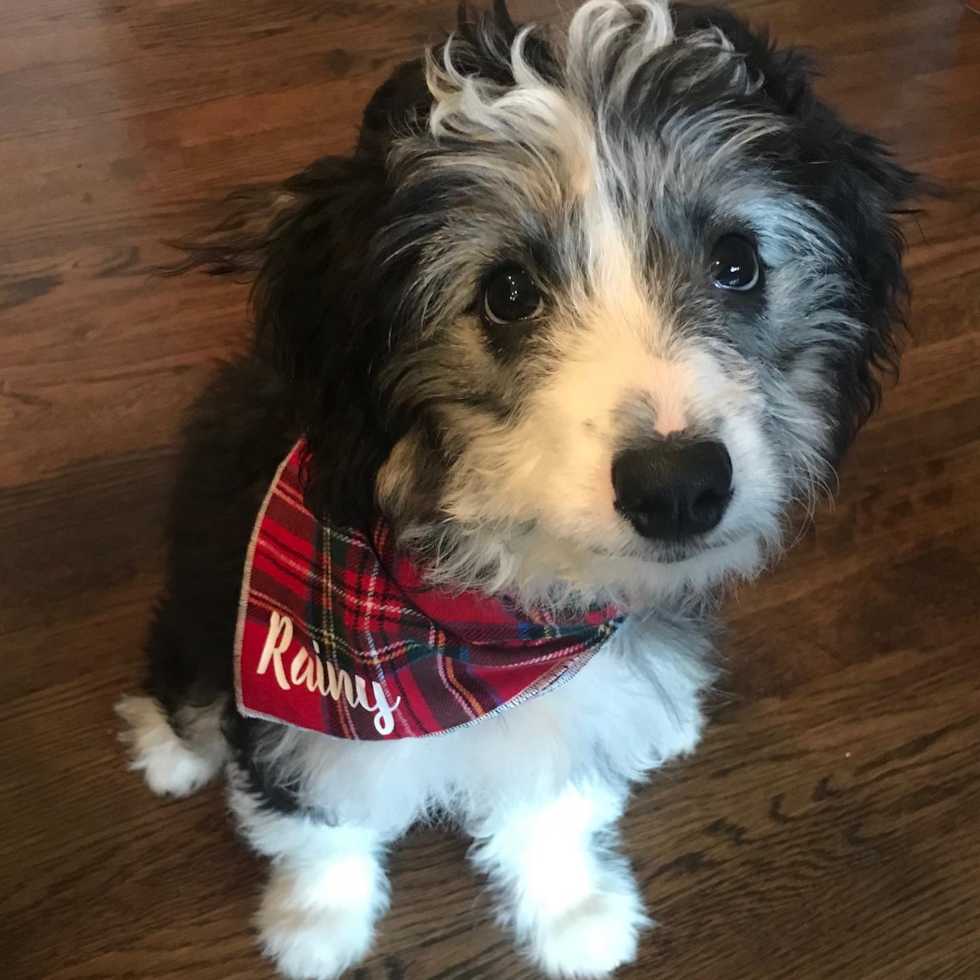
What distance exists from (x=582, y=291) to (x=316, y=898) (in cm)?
86

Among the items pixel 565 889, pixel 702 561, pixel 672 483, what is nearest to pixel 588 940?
pixel 565 889

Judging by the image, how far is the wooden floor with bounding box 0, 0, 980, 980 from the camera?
1411 millimetres

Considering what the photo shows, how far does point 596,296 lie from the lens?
34.1 inches

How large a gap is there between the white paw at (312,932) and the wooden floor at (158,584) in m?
0.04

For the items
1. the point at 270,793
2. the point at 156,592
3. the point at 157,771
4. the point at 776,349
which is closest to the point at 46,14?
the point at 156,592

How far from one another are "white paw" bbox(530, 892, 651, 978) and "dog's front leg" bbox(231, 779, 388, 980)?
221 millimetres

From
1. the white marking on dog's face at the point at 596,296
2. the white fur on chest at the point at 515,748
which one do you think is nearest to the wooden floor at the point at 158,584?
the white fur on chest at the point at 515,748

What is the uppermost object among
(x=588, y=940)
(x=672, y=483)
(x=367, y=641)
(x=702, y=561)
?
(x=672, y=483)

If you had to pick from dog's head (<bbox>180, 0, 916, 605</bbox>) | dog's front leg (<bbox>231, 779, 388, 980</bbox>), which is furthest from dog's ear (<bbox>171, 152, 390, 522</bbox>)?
dog's front leg (<bbox>231, 779, 388, 980</bbox>)

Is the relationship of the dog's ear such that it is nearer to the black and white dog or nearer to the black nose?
the black and white dog

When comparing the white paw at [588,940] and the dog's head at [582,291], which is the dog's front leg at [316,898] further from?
the dog's head at [582,291]

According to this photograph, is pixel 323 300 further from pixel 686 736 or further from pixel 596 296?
pixel 686 736

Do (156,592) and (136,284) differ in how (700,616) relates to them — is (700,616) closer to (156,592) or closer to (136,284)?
(156,592)

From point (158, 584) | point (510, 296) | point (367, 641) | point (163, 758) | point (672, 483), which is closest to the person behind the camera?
point (672, 483)
